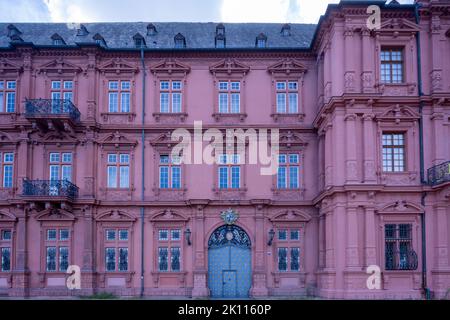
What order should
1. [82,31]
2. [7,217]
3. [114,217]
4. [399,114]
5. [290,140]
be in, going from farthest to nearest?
[82,31], [290,140], [114,217], [7,217], [399,114]

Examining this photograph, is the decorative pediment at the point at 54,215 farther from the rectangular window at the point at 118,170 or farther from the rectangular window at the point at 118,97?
the rectangular window at the point at 118,97

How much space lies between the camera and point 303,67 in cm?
2698

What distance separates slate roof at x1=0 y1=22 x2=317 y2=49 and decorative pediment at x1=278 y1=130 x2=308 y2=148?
16.2ft

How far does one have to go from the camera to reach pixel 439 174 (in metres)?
21.5

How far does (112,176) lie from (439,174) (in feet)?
51.6

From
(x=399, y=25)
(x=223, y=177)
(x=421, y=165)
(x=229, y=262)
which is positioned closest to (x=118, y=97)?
(x=223, y=177)

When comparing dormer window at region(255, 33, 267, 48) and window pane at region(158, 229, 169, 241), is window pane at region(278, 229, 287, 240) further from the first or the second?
dormer window at region(255, 33, 267, 48)

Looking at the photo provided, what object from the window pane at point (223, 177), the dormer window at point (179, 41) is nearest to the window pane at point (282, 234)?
the window pane at point (223, 177)

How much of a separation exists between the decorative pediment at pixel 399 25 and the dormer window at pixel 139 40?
12.2 meters

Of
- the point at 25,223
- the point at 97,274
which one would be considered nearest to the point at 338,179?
the point at 97,274

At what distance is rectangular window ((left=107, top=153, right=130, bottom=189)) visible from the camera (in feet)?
87.7

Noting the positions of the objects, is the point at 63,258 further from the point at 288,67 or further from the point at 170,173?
the point at 288,67

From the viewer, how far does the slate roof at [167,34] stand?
2822 cm
